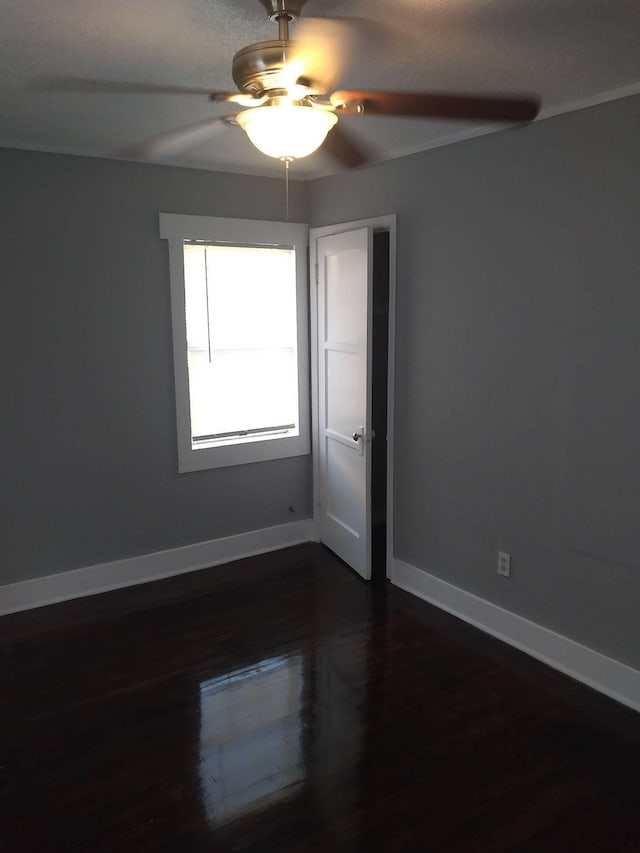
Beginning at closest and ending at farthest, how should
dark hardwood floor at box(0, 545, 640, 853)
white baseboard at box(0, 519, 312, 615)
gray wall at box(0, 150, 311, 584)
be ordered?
dark hardwood floor at box(0, 545, 640, 853)
gray wall at box(0, 150, 311, 584)
white baseboard at box(0, 519, 312, 615)

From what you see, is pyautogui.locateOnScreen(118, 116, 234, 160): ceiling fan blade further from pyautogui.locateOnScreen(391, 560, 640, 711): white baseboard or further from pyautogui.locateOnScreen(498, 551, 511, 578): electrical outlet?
pyautogui.locateOnScreen(391, 560, 640, 711): white baseboard

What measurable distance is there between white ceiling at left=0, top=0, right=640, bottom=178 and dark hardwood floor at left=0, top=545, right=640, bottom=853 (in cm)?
245

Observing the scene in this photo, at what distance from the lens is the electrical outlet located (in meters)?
3.10

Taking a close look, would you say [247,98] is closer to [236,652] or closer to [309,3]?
[309,3]

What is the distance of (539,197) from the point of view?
2.75 metres

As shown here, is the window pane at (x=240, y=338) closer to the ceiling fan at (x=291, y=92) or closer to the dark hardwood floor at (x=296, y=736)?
the dark hardwood floor at (x=296, y=736)

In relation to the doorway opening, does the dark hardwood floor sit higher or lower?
lower

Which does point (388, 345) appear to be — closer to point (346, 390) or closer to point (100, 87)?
point (346, 390)

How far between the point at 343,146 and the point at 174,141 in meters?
1.03

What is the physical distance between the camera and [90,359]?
3.50 m

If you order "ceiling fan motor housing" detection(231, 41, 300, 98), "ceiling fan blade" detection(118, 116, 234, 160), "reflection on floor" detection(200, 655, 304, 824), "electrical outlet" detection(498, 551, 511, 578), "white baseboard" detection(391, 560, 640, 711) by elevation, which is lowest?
"reflection on floor" detection(200, 655, 304, 824)

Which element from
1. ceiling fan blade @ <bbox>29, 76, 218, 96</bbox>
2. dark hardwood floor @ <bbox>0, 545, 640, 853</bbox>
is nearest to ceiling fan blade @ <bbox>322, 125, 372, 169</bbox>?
ceiling fan blade @ <bbox>29, 76, 218, 96</bbox>

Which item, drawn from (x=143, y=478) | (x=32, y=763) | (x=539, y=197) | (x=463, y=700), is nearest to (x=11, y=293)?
(x=143, y=478)

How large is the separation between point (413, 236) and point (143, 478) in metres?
2.10
